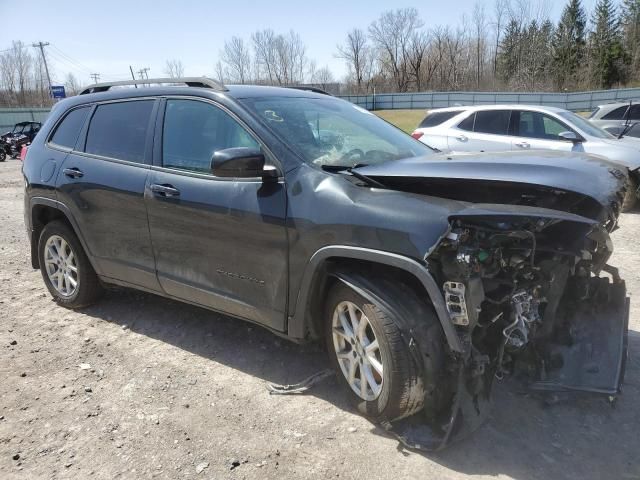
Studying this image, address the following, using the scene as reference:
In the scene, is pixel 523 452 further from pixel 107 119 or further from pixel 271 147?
pixel 107 119

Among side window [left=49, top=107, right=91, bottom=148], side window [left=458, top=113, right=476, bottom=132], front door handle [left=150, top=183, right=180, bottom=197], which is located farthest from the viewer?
side window [left=458, top=113, right=476, bottom=132]

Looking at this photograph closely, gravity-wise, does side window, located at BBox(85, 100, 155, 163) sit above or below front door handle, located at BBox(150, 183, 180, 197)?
above

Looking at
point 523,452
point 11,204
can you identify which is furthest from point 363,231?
point 11,204

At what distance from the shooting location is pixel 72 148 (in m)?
4.54

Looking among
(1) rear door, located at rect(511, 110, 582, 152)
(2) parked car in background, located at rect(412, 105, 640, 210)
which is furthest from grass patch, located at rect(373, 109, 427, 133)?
(1) rear door, located at rect(511, 110, 582, 152)

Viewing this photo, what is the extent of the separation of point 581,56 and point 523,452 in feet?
219

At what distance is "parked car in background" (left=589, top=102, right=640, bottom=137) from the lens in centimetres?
1059

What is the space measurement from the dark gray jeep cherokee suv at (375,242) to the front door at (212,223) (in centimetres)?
1

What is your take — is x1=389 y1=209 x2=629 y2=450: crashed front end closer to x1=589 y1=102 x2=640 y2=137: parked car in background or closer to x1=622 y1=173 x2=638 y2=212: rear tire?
x1=622 y1=173 x2=638 y2=212: rear tire

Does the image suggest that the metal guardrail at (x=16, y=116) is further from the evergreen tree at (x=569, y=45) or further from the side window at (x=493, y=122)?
the evergreen tree at (x=569, y=45)

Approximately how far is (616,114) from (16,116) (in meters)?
41.2

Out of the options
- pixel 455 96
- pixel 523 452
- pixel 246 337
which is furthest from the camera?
pixel 455 96

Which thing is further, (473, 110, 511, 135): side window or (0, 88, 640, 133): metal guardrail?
(0, 88, 640, 133): metal guardrail

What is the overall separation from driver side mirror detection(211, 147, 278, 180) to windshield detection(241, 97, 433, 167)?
0.25 meters
